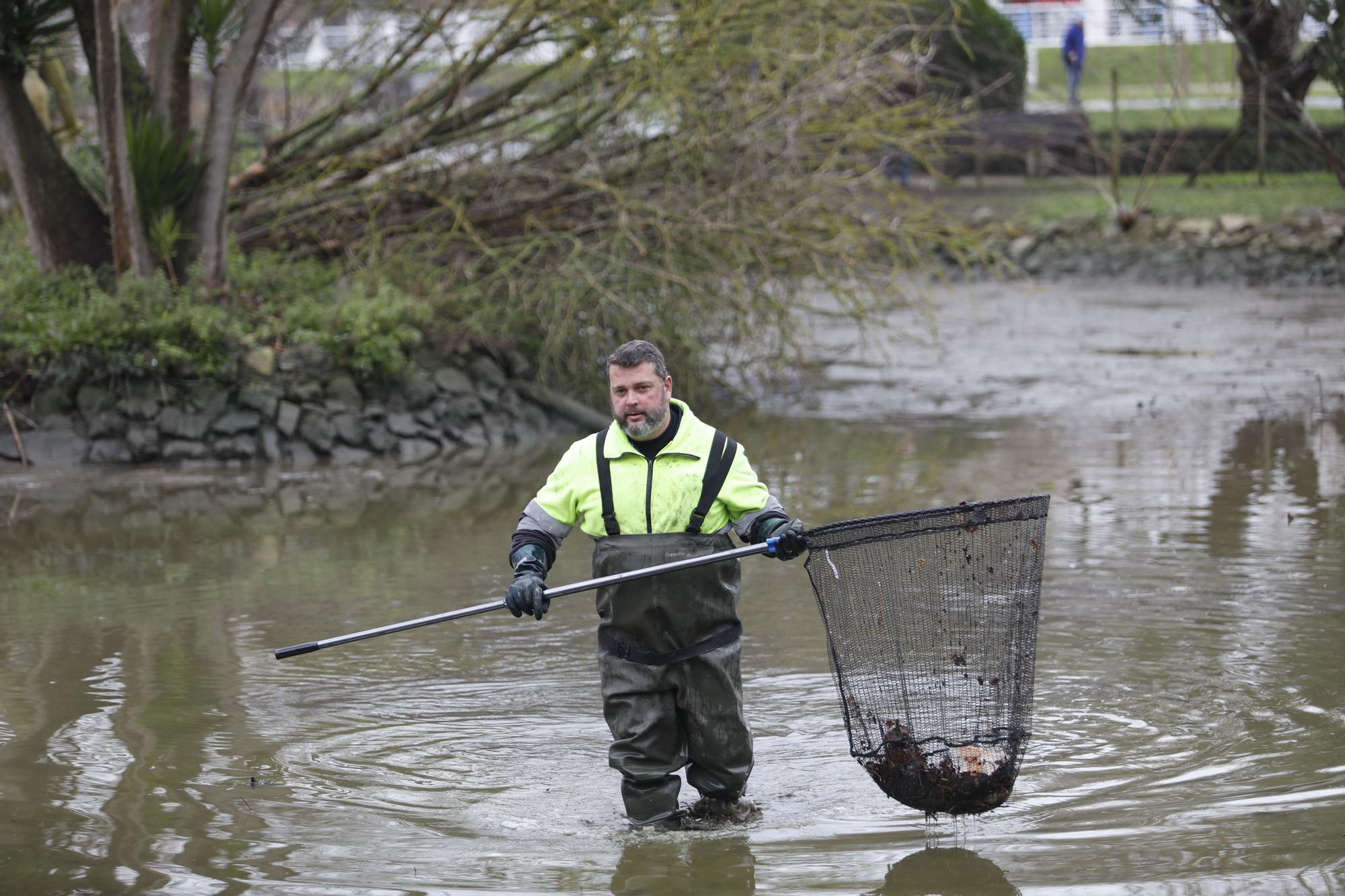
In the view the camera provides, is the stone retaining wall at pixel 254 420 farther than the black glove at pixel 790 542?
Yes

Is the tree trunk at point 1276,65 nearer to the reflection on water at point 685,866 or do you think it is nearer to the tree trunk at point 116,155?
the tree trunk at point 116,155

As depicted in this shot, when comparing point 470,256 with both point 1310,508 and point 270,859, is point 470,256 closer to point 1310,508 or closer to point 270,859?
point 1310,508

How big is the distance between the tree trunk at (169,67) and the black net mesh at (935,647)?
373 inches

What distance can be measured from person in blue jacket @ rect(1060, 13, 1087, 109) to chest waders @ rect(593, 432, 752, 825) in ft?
86.2

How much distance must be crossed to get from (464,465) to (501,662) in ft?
18.6

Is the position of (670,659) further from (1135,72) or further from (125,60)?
(1135,72)

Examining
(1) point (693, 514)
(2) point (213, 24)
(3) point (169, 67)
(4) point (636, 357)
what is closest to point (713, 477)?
(1) point (693, 514)

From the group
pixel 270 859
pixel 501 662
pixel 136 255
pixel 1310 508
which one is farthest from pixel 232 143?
pixel 270 859

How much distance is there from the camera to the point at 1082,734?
5.53 m

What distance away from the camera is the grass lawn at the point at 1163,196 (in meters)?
24.7

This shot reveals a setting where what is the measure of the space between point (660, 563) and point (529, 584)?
1.24 feet

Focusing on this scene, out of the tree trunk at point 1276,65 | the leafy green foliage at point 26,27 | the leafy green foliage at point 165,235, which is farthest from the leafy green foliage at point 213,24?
the tree trunk at point 1276,65

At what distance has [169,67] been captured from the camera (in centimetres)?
1259

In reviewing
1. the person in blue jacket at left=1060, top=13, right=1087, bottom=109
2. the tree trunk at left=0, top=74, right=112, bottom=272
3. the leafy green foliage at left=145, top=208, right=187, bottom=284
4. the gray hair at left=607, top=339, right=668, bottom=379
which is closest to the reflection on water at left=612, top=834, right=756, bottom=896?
the gray hair at left=607, top=339, right=668, bottom=379
